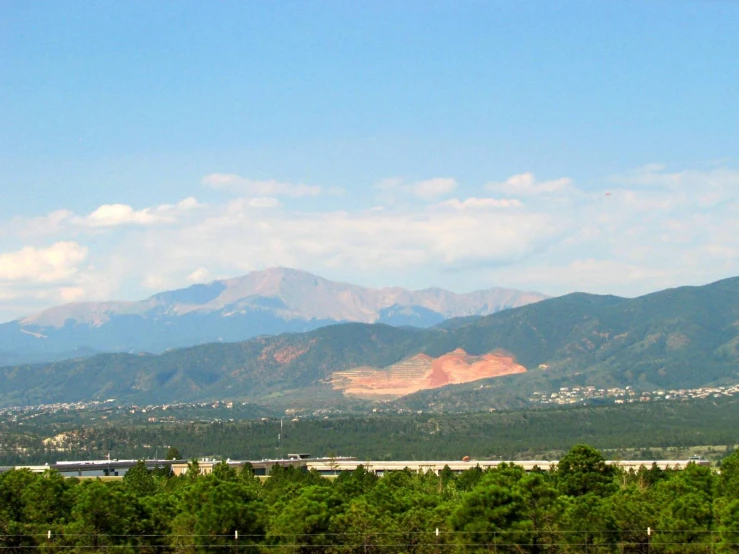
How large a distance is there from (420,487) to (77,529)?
62690 mm

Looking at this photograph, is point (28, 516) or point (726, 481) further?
point (726, 481)

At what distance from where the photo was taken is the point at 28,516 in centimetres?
9706

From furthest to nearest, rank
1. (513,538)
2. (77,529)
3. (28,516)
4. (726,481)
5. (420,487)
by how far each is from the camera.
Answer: (420,487) < (726,481) < (28,516) < (77,529) < (513,538)

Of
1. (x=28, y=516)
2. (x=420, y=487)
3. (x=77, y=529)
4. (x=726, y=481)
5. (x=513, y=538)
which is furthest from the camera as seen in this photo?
(x=420, y=487)

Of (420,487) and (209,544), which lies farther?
(420,487)

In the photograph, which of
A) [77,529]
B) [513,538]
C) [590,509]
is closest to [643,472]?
[590,509]

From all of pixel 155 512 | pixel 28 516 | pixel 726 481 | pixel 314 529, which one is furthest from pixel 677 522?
pixel 28 516

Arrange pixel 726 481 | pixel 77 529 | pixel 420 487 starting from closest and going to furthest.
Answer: pixel 77 529 < pixel 726 481 < pixel 420 487

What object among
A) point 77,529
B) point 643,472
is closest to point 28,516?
point 77,529

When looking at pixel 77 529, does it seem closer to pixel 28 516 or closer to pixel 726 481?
pixel 28 516

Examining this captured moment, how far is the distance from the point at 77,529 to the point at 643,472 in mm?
81189

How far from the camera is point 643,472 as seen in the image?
483ft

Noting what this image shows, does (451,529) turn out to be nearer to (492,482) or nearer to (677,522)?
(492,482)

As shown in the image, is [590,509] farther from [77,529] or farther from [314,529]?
[77,529]
